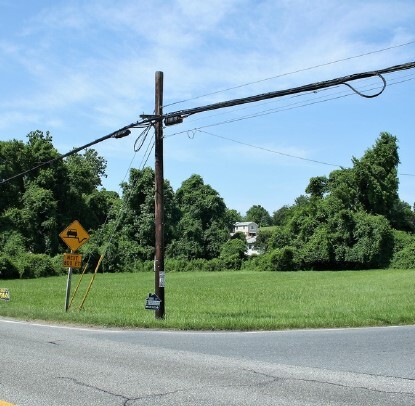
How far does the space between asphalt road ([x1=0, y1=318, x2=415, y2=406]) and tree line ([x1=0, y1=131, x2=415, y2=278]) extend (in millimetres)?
45749

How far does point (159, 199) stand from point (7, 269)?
130 feet

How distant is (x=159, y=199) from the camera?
683 inches

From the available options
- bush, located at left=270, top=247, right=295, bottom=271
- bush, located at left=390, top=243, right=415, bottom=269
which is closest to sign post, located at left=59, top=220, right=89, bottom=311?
bush, located at left=270, top=247, right=295, bottom=271

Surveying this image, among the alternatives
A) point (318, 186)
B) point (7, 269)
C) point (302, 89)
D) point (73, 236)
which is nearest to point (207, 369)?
point (302, 89)

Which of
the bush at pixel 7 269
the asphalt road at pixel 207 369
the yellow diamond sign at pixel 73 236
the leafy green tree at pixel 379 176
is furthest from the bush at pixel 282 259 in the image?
the asphalt road at pixel 207 369

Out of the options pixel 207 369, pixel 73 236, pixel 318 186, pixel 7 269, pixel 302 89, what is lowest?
pixel 207 369

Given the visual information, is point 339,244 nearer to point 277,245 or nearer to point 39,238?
point 277,245

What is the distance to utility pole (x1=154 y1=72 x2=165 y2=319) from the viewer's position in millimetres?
17281

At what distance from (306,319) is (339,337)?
3629 mm

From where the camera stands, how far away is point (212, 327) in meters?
15.0

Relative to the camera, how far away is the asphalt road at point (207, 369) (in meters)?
6.79

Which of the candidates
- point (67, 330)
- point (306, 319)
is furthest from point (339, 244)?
point (67, 330)

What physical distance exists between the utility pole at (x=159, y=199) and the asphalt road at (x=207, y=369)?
403 cm

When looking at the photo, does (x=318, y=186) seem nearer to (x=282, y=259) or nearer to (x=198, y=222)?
(x=282, y=259)
